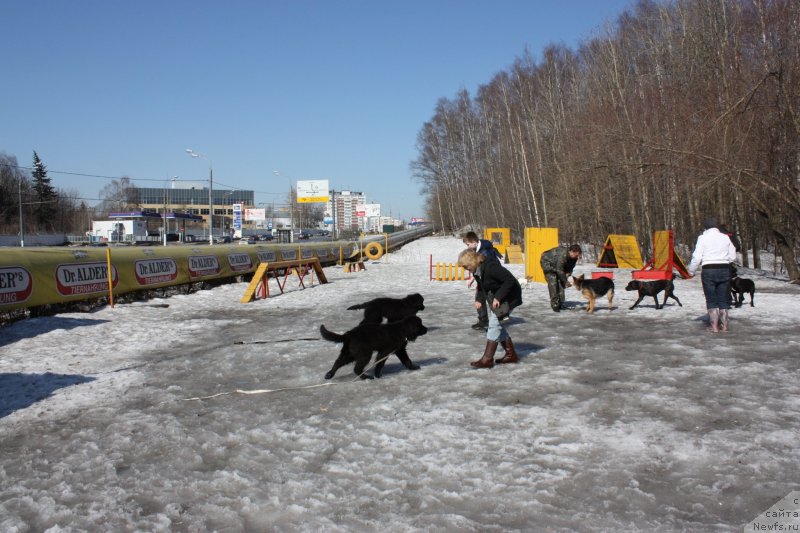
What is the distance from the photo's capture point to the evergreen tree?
80875 mm

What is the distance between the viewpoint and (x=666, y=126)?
803 inches

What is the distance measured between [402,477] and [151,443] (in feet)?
7.62

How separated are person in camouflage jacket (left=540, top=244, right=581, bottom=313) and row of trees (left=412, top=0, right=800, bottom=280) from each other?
629 centimetres

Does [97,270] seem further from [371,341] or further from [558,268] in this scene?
[558,268]

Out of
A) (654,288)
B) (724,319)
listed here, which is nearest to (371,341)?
(724,319)

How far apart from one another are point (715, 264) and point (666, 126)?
13975 mm

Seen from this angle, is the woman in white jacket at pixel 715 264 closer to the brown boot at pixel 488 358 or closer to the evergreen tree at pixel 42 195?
the brown boot at pixel 488 358

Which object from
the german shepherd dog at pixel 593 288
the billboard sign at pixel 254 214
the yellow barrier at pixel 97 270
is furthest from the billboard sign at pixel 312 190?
the german shepherd dog at pixel 593 288

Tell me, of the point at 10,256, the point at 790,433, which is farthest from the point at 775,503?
the point at 10,256

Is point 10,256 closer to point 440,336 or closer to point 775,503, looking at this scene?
point 440,336

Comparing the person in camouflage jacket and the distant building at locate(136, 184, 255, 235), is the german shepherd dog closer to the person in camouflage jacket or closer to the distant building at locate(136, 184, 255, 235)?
the person in camouflage jacket

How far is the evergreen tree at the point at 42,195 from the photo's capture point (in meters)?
80.9

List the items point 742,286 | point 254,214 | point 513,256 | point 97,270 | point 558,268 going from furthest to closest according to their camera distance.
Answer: point 254,214 < point 513,256 < point 97,270 < point 742,286 < point 558,268

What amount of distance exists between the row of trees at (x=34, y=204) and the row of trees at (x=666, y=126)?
2457 inches
